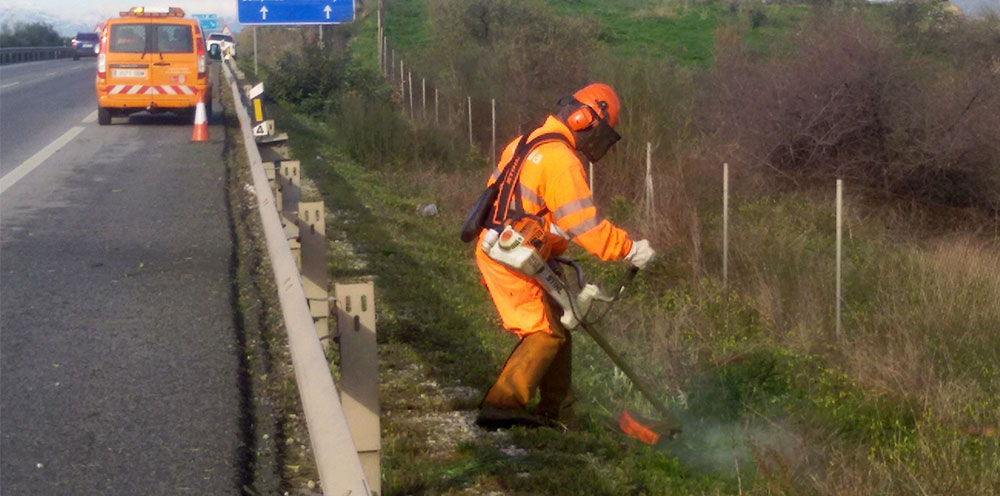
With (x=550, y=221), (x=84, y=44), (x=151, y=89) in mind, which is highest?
(x=550, y=221)

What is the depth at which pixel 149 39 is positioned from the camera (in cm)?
1864

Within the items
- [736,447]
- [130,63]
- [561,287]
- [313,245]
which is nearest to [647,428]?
[736,447]

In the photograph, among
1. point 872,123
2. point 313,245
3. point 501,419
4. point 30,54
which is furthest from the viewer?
point 30,54

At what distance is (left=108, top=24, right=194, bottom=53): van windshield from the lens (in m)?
18.5

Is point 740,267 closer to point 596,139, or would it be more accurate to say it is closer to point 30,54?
point 596,139

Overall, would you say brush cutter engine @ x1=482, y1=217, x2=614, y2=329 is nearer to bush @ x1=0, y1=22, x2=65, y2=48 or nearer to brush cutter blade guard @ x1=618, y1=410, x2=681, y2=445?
brush cutter blade guard @ x1=618, y1=410, x2=681, y2=445

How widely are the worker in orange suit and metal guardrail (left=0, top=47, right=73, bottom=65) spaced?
45.9 m

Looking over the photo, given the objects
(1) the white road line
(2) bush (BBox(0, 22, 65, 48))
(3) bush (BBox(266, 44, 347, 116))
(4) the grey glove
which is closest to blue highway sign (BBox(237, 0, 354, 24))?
(3) bush (BBox(266, 44, 347, 116))

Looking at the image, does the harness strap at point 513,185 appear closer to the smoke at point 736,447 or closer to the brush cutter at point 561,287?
the brush cutter at point 561,287

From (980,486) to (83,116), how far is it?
746 inches

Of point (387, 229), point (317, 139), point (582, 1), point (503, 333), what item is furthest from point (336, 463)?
point (582, 1)

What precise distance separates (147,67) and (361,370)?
15.7 m

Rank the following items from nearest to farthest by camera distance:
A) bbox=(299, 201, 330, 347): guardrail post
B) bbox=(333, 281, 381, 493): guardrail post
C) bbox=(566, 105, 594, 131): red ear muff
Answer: bbox=(333, 281, 381, 493): guardrail post
bbox=(566, 105, 594, 131): red ear muff
bbox=(299, 201, 330, 347): guardrail post

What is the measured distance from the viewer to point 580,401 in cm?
561
